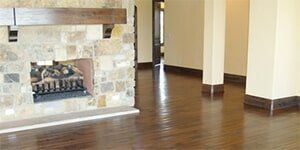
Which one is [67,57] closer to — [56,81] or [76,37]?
[76,37]

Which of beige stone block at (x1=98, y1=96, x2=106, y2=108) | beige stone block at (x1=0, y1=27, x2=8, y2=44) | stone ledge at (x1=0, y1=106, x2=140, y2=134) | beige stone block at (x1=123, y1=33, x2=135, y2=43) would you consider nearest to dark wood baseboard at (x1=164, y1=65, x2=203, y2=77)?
beige stone block at (x1=123, y1=33, x2=135, y2=43)

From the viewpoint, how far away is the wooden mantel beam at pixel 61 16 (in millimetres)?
4816

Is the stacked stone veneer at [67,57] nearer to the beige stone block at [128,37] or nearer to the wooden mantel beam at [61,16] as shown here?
the beige stone block at [128,37]

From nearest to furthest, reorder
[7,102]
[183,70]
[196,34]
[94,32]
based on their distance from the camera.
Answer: [7,102] → [94,32] → [196,34] → [183,70]

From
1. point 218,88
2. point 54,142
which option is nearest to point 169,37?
point 218,88

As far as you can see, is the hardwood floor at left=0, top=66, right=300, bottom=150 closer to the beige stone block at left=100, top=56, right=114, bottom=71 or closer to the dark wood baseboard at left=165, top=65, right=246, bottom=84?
the beige stone block at left=100, top=56, right=114, bottom=71

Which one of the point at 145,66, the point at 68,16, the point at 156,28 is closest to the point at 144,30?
the point at 156,28

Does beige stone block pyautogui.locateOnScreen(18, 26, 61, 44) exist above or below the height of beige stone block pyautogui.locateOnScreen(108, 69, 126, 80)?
above

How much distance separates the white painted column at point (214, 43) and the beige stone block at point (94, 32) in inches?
100

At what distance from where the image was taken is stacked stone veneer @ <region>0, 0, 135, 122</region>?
5164 mm

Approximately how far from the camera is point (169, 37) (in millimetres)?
10859

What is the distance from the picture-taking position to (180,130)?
4.87 meters

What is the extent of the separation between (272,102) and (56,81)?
345 cm

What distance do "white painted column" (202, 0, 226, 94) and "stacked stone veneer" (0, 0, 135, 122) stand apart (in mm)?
1982
